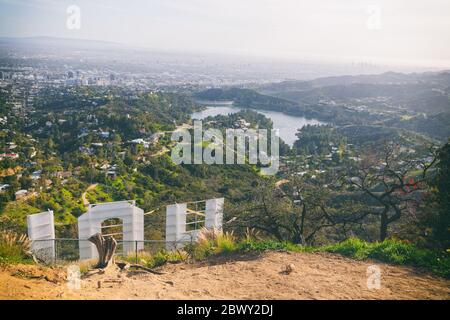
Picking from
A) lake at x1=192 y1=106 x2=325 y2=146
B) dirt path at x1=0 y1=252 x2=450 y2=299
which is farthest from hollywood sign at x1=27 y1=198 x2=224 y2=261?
lake at x1=192 y1=106 x2=325 y2=146

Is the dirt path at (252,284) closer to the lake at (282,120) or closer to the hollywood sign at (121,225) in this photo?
the hollywood sign at (121,225)

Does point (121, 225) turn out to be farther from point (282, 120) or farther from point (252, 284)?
point (282, 120)

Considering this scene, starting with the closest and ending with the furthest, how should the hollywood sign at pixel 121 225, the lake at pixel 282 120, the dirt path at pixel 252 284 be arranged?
1. the dirt path at pixel 252 284
2. the hollywood sign at pixel 121 225
3. the lake at pixel 282 120

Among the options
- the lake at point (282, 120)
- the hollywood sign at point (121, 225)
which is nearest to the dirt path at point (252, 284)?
the hollywood sign at point (121, 225)

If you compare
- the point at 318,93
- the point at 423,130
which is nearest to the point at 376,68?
the point at 318,93

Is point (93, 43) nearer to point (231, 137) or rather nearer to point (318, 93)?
point (318, 93)

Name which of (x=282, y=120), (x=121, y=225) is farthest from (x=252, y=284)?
(x=282, y=120)

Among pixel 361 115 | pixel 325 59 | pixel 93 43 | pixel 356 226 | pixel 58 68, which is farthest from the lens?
pixel 325 59
